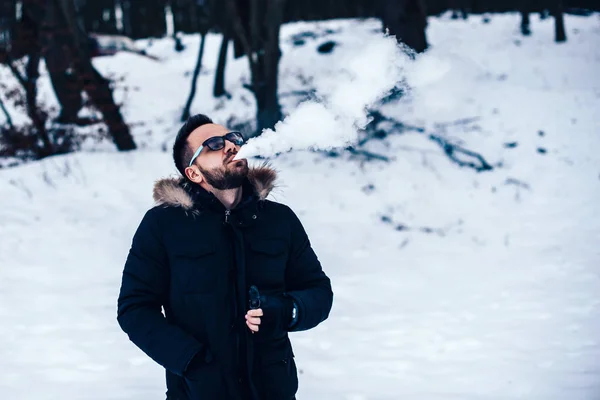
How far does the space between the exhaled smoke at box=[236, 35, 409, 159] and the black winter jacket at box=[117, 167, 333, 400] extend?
0.31 m

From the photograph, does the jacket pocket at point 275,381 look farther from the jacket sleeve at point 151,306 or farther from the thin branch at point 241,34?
the thin branch at point 241,34

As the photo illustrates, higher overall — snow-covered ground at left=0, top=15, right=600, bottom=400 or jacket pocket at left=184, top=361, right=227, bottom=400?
jacket pocket at left=184, top=361, right=227, bottom=400

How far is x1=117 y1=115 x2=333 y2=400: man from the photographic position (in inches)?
95.1

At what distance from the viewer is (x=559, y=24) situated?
755 inches

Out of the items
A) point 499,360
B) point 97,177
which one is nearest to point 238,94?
point 97,177

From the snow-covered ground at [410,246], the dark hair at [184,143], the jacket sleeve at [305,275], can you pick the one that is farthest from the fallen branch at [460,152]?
the dark hair at [184,143]

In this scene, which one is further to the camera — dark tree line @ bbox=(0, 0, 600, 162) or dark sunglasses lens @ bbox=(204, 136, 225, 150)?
dark tree line @ bbox=(0, 0, 600, 162)

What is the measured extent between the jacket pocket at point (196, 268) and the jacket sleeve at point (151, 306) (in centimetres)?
9

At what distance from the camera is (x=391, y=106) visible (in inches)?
552

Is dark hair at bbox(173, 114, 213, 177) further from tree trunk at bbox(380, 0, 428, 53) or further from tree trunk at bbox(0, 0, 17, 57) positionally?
tree trunk at bbox(380, 0, 428, 53)

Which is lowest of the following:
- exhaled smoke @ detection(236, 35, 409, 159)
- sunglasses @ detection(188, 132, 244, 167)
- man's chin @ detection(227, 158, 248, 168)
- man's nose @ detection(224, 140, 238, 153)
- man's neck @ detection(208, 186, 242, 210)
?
man's neck @ detection(208, 186, 242, 210)

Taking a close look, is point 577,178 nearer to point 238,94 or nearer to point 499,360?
point 499,360

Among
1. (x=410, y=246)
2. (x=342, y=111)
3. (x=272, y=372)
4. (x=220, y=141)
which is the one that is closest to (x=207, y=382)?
(x=272, y=372)

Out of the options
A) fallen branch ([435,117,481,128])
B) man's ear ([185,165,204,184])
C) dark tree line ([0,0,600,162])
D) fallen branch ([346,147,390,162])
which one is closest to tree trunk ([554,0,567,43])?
dark tree line ([0,0,600,162])
